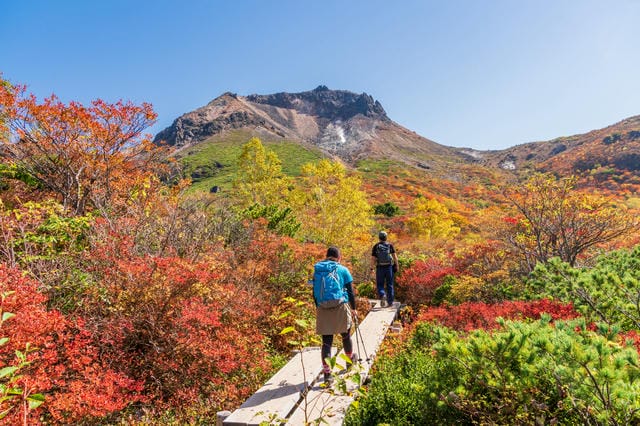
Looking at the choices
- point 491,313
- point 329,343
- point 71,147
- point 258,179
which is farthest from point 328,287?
point 258,179

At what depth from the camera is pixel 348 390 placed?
177 inches

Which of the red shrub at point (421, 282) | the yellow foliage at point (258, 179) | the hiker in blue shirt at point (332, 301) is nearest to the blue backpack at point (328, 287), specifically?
the hiker in blue shirt at point (332, 301)

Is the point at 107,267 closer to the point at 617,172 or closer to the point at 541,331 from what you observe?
the point at 541,331

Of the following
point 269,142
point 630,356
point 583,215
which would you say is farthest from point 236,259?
point 269,142

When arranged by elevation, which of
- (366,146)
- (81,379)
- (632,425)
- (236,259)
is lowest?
(632,425)

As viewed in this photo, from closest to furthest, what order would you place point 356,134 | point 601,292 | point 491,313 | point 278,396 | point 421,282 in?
point 601,292, point 278,396, point 491,313, point 421,282, point 356,134

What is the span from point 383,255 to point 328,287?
3.76m

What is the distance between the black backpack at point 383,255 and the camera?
7.95 meters

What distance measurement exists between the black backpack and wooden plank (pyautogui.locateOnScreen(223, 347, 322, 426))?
3.16 m

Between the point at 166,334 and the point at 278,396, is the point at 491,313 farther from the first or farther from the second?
the point at 166,334

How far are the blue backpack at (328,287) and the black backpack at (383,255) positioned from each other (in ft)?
11.7

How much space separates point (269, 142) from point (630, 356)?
10708cm

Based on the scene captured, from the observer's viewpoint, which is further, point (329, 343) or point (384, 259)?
point (384, 259)

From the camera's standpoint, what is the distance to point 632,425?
2596mm
